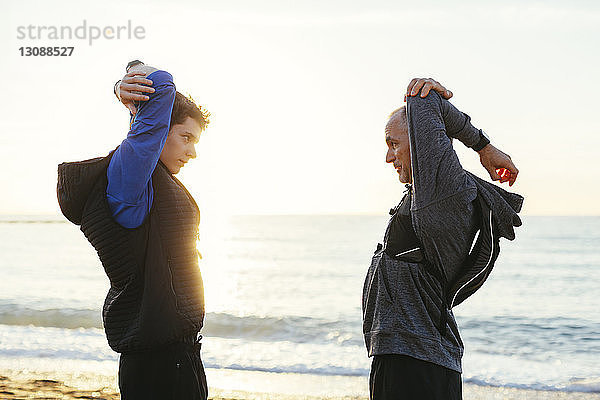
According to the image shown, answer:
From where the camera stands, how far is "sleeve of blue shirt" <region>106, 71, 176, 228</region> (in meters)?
2.07

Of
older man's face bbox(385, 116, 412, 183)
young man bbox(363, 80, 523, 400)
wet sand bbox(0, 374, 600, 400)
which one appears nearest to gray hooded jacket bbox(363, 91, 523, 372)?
young man bbox(363, 80, 523, 400)

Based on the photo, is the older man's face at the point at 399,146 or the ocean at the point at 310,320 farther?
the ocean at the point at 310,320

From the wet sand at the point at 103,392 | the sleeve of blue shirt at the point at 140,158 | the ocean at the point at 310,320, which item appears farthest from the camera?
the ocean at the point at 310,320

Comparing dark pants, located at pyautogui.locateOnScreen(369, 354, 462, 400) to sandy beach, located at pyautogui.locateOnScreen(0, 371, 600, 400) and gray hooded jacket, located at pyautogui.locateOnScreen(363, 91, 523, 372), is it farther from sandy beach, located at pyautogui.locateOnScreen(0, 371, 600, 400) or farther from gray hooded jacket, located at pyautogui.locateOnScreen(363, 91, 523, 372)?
sandy beach, located at pyautogui.locateOnScreen(0, 371, 600, 400)

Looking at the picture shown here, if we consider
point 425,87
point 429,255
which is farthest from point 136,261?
point 425,87

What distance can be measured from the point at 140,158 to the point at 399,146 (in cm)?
86

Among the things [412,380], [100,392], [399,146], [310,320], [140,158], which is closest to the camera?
[140,158]

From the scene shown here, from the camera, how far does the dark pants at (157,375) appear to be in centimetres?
216

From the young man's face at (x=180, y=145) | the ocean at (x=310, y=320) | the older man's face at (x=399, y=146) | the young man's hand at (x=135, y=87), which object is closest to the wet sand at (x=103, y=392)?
the ocean at (x=310, y=320)

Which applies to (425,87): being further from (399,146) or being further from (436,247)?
(436,247)

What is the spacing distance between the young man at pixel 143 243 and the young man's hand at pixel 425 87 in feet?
2.52

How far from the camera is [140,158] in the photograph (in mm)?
2064

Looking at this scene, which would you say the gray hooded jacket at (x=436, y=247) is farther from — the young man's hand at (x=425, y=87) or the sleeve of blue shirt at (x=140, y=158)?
the sleeve of blue shirt at (x=140, y=158)

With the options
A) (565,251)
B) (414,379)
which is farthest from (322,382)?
(565,251)
